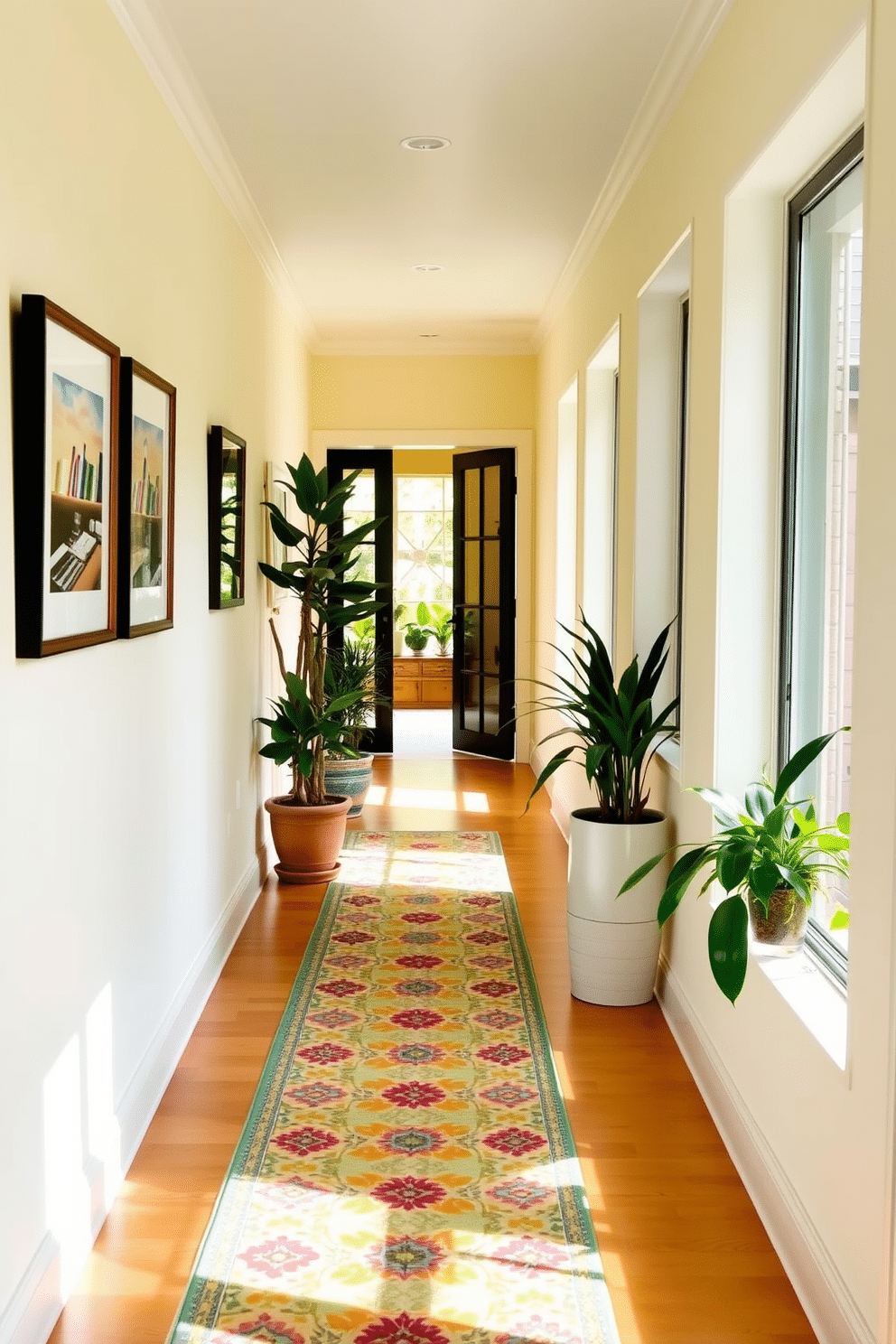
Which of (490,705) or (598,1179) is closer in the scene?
(598,1179)

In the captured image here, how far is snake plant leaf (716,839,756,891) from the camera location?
238cm

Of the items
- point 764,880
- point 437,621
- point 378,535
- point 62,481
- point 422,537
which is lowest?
point 764,880

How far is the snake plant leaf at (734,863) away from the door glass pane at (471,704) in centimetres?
629

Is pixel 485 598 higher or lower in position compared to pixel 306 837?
higher

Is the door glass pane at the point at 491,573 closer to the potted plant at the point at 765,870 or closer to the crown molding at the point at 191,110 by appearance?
the crown molding at the point at 191,110

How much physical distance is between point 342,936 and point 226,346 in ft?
7.39

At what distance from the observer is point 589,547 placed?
5.68 meters

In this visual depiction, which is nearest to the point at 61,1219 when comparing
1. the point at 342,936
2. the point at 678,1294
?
the point at 678,1294

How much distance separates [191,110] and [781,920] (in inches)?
113

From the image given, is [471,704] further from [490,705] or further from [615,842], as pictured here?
[615,842]

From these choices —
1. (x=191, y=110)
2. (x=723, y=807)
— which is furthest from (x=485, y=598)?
(x=723, y=807)

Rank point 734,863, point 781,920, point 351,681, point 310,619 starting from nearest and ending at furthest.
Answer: point 734,863
point 781,920
point 310,619
point 351,681

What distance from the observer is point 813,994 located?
2.48 meters

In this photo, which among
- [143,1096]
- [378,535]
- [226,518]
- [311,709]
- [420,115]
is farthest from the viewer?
[378,535]
